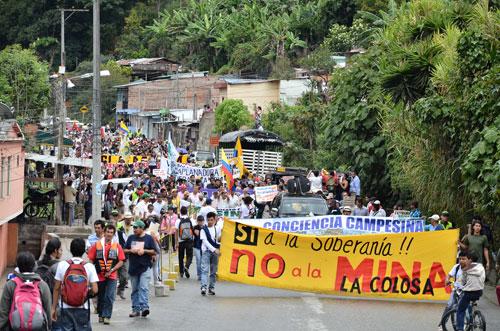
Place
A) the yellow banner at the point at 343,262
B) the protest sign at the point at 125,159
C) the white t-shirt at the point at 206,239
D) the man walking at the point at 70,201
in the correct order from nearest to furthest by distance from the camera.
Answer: the yellow banner at the point at 343,262 < the white t-shirt at the point at 206,239 < the man walking at the point at 70,201 < the protest sign at the point at 125,159

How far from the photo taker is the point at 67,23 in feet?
355

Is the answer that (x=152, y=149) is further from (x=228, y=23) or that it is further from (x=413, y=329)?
(x=413, y=329)

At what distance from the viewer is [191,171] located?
41.3 m

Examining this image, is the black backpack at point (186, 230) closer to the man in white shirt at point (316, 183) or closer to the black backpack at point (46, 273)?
the black backpack at point (46, 273)

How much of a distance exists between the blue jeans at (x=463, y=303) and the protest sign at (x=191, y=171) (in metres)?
24.6

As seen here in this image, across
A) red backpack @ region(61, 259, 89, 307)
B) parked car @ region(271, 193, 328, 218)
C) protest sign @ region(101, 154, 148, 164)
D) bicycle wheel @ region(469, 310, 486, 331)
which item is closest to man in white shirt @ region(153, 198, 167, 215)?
parked car @ region(271, 193, 328, 218)

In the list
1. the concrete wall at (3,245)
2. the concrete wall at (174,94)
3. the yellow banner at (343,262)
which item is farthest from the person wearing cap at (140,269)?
the concrete wall at (174,94)

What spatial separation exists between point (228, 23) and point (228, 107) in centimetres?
2328

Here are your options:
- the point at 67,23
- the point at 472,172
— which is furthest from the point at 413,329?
the point at 67,23

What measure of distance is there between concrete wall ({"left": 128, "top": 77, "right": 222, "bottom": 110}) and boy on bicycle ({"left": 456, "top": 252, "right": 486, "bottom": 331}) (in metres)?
58.7

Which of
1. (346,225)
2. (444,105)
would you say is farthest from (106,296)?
(444,105)

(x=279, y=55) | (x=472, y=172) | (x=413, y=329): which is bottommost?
(x=413, y=329)

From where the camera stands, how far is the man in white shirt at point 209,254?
70.8 ft

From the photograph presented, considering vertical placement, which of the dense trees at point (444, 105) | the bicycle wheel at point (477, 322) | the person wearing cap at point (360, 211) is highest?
the dense trees at point (444, 105)
